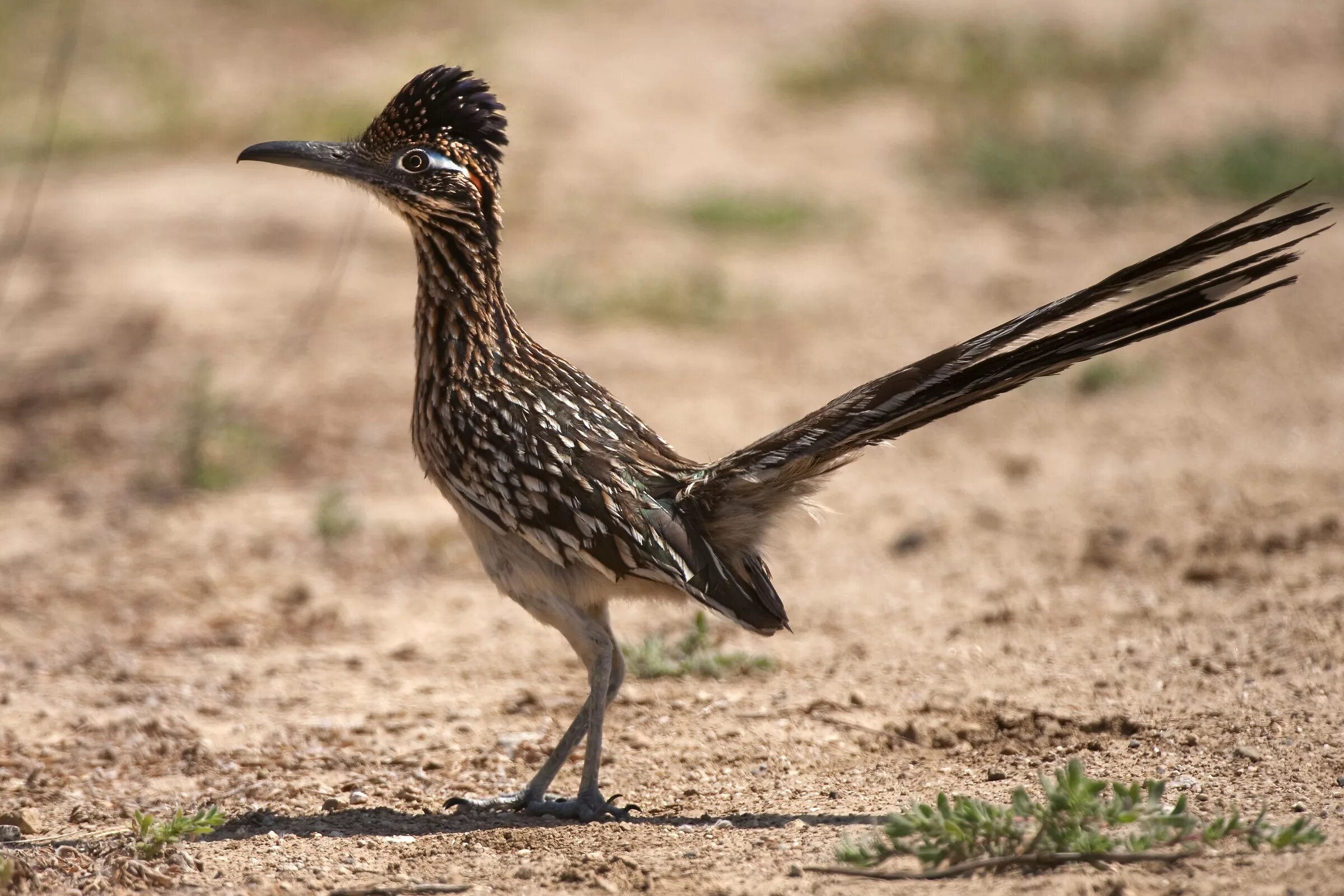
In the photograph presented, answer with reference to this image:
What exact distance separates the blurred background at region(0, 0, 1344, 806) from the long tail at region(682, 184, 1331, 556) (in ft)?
1.01

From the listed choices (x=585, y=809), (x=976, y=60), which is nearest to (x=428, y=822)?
(x=585, y=809)

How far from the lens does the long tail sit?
4.35 metres

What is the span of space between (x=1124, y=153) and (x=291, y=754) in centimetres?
1098

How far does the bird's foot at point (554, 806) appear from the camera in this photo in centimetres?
506

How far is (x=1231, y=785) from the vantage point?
4746 mm

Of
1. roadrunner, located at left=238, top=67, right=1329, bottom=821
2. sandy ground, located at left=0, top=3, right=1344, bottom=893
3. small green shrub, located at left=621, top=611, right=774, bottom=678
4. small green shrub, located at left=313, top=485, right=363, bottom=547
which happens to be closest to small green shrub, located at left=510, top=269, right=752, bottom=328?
sandy ground, located at left=0, top=3, right=1344, bottom=893

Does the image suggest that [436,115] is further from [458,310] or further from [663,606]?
[663,606]

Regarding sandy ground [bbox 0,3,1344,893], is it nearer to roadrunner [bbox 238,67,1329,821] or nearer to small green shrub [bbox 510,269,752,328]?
small green shrub [bbox 510,269,752,328]

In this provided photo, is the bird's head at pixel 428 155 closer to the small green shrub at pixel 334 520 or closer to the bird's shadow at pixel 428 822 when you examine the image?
the bird's shadow at pixel 428 822

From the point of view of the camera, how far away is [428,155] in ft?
18.3

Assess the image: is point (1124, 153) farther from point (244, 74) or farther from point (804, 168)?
point (244, 74)

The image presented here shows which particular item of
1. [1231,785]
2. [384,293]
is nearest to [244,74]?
[384,293]

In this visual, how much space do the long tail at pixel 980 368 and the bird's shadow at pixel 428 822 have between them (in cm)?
101

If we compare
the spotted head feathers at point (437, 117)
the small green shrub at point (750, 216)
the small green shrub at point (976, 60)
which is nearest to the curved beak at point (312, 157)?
the spotted head feathers at point (437, 117)
